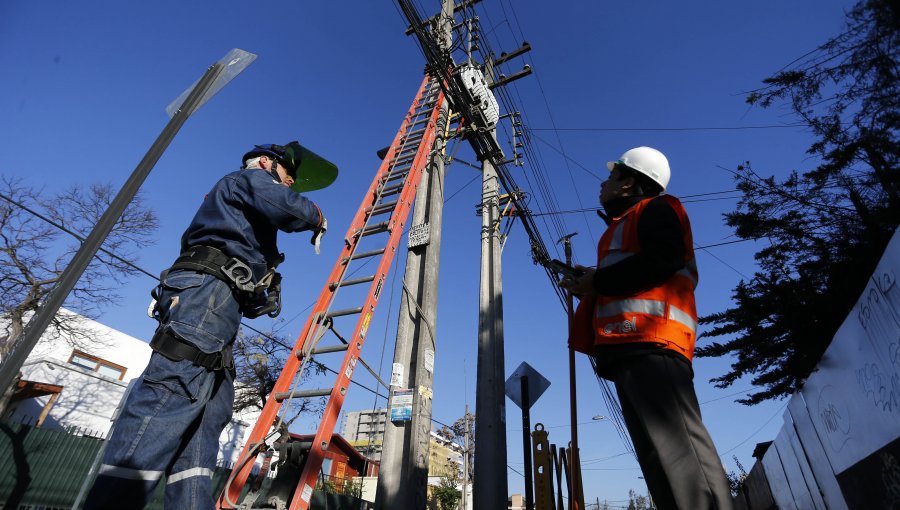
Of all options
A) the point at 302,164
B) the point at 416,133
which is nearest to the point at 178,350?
the point at 302,164

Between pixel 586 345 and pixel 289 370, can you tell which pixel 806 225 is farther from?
pixel 289 370

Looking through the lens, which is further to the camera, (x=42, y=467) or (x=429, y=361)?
(x=42, y=467)

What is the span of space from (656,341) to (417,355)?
141 inches

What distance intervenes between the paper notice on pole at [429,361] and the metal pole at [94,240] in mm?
3471

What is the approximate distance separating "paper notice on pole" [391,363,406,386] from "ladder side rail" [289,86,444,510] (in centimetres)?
125

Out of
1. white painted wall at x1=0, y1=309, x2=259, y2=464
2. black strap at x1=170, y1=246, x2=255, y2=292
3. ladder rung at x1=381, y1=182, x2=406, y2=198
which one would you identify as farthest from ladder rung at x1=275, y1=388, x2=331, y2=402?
white painted wall at x1=0, y1=309, x2=259, y2=464

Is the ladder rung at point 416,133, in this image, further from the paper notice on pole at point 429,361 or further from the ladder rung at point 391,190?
the paper notice on pole at point 429,361

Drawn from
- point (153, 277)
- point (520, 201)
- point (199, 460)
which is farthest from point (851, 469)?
point (153, 277)

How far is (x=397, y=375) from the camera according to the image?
185 inches

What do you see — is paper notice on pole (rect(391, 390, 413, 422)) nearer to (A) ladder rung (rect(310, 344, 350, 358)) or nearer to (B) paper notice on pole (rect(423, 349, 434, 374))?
(B) paper notice on pole (rect(423, 349, 434, 374))

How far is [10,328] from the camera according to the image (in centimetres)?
1523

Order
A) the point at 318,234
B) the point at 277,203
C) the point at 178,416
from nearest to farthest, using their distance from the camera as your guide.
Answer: the point at 178,416
the point at 277,203
the point at 318,234

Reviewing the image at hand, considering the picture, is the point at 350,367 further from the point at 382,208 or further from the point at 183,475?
the point at 382,208

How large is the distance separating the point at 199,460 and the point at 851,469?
569 cm
